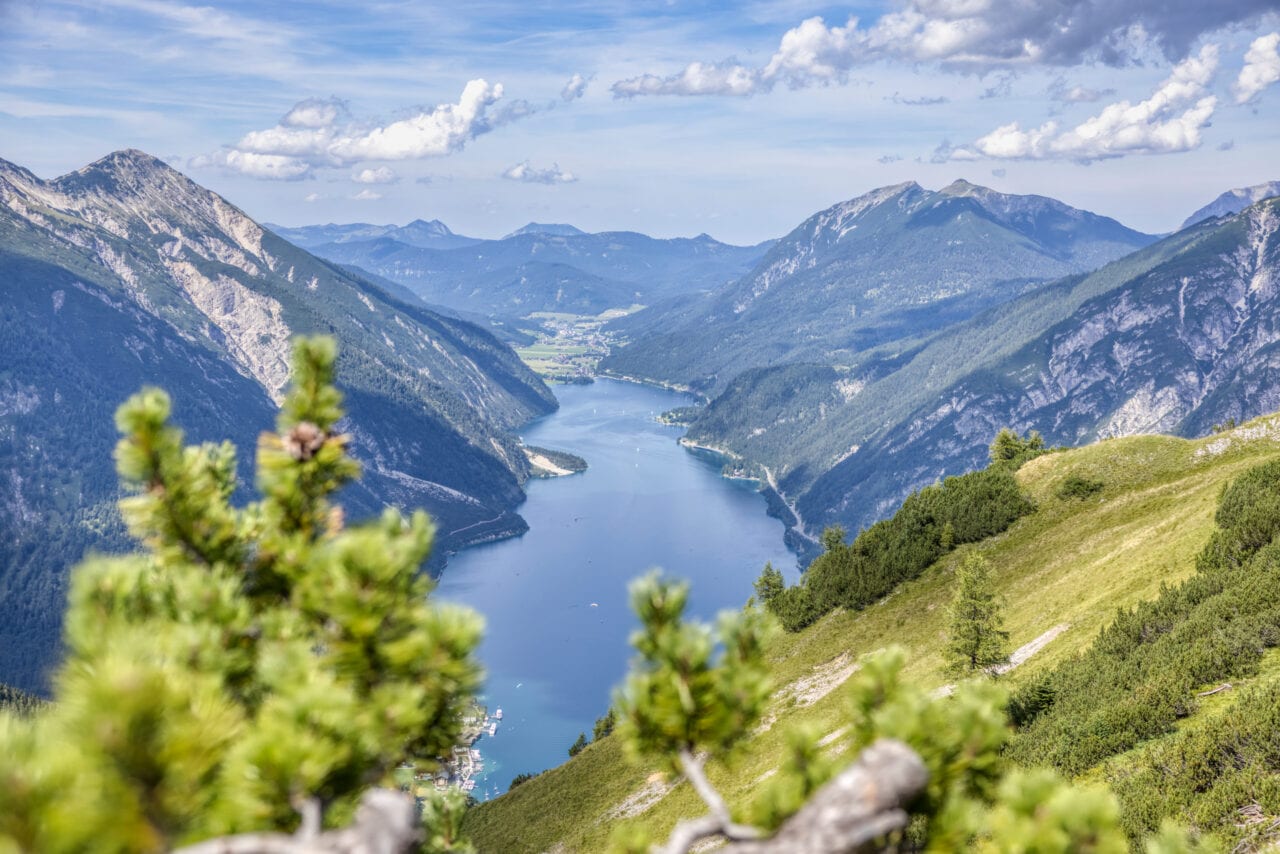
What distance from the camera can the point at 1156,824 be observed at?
2141cm

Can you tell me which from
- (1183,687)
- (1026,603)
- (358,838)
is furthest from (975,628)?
(358,838)

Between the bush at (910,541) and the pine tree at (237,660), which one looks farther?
the bush at (910,541)

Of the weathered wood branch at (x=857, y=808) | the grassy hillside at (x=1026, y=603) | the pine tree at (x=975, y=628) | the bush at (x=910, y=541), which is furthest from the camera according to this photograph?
the bush at (x=910, y=541)

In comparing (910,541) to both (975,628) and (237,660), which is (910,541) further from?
(237,660)

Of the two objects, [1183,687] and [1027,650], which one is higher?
[1183,687]

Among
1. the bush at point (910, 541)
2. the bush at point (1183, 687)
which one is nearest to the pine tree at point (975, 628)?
the bush at point (1183, 687)

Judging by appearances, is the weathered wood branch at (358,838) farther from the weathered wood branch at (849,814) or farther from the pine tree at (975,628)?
the pine tree at (975,628)

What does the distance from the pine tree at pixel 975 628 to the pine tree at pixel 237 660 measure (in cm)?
4694

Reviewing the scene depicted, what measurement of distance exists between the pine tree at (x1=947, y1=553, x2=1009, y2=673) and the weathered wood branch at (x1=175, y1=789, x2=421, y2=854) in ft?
159

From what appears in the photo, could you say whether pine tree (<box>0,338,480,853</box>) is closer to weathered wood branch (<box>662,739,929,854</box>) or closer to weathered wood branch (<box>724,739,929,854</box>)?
weathered wood branch (<box>662,739,929,854</box>)

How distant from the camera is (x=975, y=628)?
4872 centimetres

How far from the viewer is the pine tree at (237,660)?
480cm

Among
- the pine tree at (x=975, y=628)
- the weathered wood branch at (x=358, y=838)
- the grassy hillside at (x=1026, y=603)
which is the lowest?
the grassy hillside at (x=1026, y=603)

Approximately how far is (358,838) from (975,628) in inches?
1948
